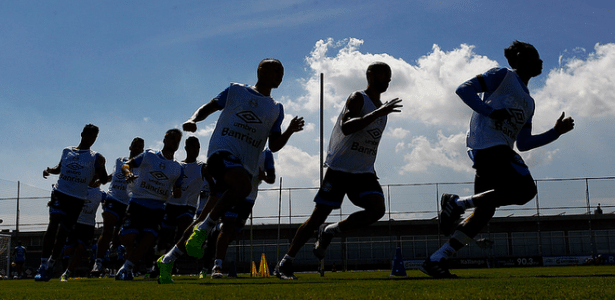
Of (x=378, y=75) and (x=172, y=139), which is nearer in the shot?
(x=378, y=75)

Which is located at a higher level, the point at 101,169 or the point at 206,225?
the point at 101,169

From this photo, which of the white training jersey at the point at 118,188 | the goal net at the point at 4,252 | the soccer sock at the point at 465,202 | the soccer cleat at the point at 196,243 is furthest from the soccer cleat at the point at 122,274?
the goal net at the point at 4,252

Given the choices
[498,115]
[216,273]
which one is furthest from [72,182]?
[498,115]

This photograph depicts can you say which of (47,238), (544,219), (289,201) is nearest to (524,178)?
(47,238)

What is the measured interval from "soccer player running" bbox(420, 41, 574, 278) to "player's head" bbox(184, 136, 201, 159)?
16.8ft

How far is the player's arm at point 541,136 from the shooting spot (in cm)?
534

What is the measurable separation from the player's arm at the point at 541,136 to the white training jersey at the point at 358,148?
1.39 meters

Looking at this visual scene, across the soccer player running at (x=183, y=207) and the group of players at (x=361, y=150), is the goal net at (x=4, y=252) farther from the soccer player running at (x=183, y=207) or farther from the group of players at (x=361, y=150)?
the group of players at (x=361, y=150)

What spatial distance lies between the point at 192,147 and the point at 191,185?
643mm

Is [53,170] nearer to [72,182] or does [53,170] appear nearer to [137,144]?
[72,182]

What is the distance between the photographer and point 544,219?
41.4 meters

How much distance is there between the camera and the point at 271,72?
526cm

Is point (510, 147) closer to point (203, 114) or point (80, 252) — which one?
point (203, 114)

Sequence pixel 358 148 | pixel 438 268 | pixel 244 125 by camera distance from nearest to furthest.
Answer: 1. pixel 438 268
2. pixel 244 125
3. pixel 358 148
